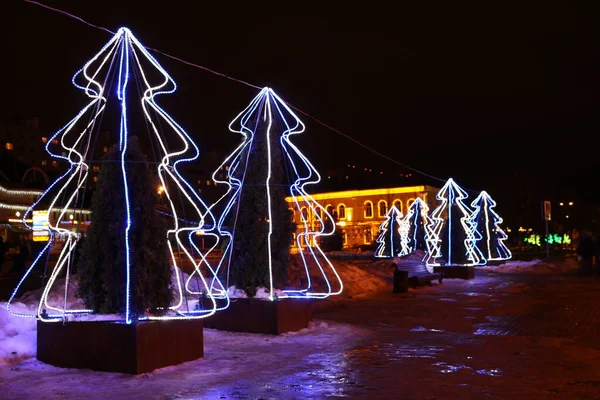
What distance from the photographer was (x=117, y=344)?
8188 millimetres

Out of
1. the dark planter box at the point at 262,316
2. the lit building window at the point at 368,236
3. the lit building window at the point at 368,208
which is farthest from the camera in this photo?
the lit building window at the point at 368,208

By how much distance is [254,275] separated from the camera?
12.5 meters

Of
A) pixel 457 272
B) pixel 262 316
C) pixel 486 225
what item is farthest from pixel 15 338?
pixel 486 225

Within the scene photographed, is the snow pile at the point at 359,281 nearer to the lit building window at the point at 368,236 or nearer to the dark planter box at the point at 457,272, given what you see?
the dark planter box at the point at 457,272

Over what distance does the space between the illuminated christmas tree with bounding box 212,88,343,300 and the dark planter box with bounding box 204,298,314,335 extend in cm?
39

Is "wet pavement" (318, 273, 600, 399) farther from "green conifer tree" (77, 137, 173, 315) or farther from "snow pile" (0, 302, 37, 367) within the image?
"snow pile" (0, 302, 37, 367)

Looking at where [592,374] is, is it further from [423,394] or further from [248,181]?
[248,181]

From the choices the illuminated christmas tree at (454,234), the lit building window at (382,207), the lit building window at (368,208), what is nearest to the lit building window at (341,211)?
the lit building window at (368,208)

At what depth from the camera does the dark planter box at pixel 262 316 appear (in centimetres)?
1178

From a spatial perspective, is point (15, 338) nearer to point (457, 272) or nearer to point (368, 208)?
point (457, 272)

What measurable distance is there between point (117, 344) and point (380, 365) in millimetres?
3468

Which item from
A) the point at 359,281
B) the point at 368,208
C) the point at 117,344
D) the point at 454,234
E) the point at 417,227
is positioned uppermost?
the point at 368,208

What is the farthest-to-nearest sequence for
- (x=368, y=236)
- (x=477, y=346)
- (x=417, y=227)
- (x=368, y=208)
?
(x=368, y=208)
(x=368, y=236)
(x=417, y=227)
(x=477, y=346)

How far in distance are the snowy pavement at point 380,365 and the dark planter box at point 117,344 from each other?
0.51ft
